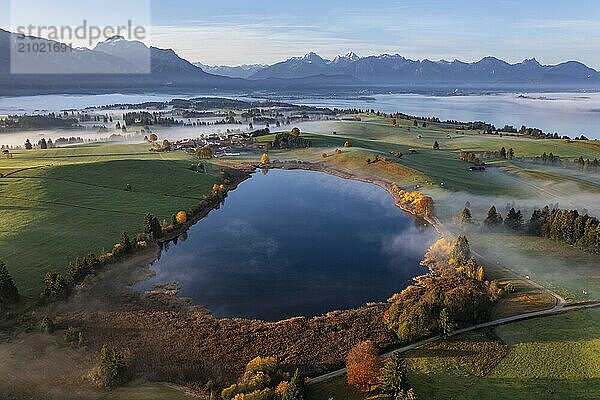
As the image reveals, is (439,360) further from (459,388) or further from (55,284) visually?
(55,284)

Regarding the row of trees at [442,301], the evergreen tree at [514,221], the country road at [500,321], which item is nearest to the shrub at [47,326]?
the country road at [500,321]

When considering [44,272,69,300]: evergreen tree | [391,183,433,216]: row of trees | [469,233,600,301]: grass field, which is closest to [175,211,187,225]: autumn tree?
[44,272,69,300]: evergreen tree

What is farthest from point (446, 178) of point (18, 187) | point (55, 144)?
point (55, 144)

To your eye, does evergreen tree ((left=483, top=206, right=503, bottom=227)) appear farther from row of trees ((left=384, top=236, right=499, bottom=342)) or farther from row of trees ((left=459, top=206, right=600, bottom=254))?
row of trees ((left=384, top=236, right=499, bottom=342))

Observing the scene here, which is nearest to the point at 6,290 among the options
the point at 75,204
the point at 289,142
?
the point at 75,204

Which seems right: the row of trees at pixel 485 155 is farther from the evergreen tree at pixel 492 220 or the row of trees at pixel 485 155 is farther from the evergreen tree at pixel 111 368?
the evergreen tree at pixel 111 368
